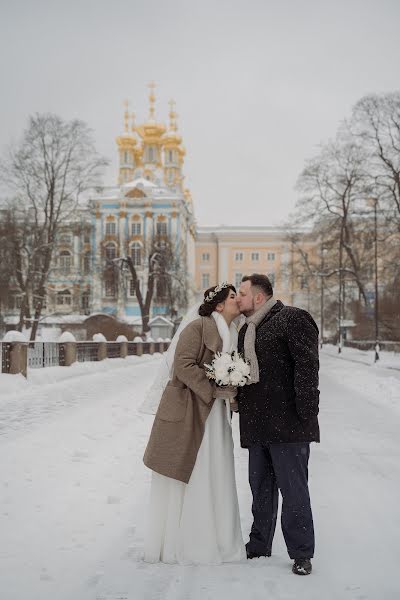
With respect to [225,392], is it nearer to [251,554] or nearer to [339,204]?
[251,554]

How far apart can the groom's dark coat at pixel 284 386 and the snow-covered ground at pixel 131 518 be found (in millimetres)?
852

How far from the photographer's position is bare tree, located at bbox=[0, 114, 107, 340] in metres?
33.4

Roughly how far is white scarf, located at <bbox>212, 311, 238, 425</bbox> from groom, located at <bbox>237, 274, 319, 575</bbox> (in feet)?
0.20

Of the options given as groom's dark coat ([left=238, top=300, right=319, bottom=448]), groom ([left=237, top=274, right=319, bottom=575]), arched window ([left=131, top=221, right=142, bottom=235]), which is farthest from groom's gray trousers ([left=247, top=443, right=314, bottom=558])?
arched window ([left=131, top=221, right=142, bottom=235])

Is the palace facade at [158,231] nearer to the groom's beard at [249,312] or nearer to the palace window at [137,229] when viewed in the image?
the palace window at [137,229]

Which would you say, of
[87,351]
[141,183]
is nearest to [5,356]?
[87,351]

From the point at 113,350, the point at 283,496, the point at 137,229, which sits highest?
the point at 137,229

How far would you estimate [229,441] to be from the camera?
4547 mm

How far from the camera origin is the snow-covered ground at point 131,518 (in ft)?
12.9

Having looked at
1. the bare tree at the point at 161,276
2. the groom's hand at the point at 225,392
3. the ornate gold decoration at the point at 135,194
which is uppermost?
the ornate gold decoration at the point at 135,194

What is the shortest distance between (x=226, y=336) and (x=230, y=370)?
12.9 inches

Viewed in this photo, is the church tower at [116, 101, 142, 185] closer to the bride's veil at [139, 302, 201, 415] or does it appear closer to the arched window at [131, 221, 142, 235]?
the arched window at [131, 221, 142, 235]

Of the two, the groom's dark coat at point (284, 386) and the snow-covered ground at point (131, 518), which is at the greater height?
the groom's dark coat at point (284, 386)

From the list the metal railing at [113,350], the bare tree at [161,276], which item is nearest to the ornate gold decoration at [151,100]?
the bare tree at [161,276]
